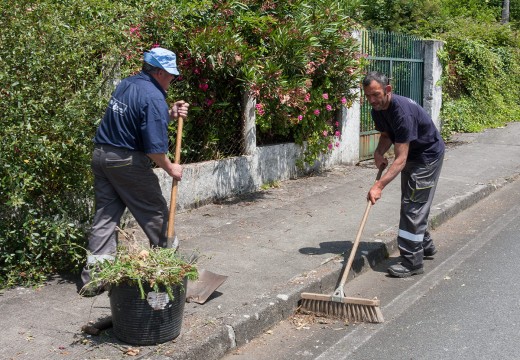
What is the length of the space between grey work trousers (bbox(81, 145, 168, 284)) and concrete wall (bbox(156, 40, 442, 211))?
2210 millimetres

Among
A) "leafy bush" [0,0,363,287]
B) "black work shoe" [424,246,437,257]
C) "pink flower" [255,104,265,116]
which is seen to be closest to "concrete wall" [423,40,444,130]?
"leafy bush" [0,0,363,287]

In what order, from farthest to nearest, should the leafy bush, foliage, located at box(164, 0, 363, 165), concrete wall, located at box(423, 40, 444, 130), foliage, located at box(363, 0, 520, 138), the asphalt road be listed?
1. foliage, located at box(363, 0, 520, 138)
2. concrete wall, located at box(423, 40, 444, 130)
3. foliage, located at box(164, 0, 363, 165)
4. the leafy bush
5. the asphalt road

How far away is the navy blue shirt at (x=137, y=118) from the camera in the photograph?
15.9 feet

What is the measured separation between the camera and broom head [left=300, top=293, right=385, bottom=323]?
5020 mm

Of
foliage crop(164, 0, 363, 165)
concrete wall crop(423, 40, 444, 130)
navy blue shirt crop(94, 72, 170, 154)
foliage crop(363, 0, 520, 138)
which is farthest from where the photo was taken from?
foliage crop(363, 0, 520, 138)

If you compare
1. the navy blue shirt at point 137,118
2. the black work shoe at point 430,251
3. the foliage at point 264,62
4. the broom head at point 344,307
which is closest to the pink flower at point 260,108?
the foliage at point 264,62

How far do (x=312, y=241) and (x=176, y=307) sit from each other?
2.72m

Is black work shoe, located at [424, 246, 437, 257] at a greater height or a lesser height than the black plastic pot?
lesser

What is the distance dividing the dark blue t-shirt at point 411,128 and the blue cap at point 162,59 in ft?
6.59

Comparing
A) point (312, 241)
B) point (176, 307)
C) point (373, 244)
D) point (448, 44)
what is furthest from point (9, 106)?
point (448, 44)

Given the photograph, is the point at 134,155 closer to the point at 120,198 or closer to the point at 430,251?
the point at 120,198

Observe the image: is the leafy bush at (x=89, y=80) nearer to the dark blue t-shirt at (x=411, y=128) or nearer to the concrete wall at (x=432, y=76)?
the dark blue t-shirt at (x=411, y=128)

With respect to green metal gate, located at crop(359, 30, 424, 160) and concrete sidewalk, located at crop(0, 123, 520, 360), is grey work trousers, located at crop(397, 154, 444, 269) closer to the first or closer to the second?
concrete sidewalk, located at crop(0, 123, 520, 360)

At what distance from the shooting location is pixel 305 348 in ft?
15.2
